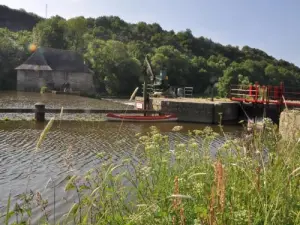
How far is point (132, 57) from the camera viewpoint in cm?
5797

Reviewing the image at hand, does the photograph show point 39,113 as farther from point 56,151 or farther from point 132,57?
point 132,57

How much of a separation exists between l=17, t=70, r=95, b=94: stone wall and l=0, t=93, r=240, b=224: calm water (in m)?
37.7

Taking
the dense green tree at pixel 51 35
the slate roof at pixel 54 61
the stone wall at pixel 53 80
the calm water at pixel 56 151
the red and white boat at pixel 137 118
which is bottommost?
the calm water at pixel 56 151

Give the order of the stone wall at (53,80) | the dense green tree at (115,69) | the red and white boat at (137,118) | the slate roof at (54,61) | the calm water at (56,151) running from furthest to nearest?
the slate roof at (54,61) < the stone wall at (53,80) < the dense green tree at (115,69) < the red and white boat at (137,118) < the calm water at (56,151)

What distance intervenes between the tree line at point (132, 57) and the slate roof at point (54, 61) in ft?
7.74

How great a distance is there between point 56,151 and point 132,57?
48.6 meters

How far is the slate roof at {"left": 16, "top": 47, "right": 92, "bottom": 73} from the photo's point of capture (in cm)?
5431

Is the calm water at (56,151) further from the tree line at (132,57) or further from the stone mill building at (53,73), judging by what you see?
the stone mill building at (53,73)

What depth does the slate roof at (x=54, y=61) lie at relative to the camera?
Answer: 54.3 m

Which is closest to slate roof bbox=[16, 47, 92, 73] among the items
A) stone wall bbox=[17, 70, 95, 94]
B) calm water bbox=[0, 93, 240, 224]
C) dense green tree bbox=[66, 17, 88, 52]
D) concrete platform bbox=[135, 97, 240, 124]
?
stone wall bbox=[17, 70, 95, 94]

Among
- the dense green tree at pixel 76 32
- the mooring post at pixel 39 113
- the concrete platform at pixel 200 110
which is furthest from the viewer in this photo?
the dense green tree at pixel 76 32

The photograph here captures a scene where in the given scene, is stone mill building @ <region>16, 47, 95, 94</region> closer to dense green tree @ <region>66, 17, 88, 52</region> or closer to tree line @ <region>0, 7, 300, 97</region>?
tree line @ <region>0, 7, 300, 97</region>

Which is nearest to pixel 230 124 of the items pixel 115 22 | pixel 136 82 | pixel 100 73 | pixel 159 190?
pixel 159 190

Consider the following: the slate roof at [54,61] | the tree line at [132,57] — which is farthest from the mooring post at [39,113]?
the slate roof at [54,61]
